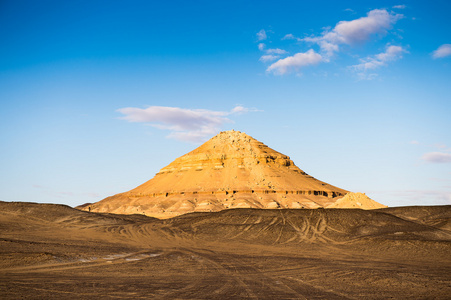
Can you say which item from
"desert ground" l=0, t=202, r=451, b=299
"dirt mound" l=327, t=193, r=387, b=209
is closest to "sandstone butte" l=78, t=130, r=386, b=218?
"dirt mound" l=327, t=193, r=387, b=209

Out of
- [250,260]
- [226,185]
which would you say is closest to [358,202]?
[250,260]

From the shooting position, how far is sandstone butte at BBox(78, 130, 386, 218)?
9994 centimetres

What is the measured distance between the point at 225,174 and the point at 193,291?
4325 inches

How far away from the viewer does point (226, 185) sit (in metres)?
115

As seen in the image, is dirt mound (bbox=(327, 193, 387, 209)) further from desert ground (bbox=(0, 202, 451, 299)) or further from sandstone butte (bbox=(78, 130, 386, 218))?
sandstone butte (bbox=(78, 130, 386, 218))

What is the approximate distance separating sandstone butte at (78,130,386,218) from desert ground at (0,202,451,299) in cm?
5290

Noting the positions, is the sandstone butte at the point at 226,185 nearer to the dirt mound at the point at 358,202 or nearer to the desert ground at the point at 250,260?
the dirt mound at the point at 358,202

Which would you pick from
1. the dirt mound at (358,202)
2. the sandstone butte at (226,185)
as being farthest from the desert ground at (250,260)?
the sandstone butte at (226,185)

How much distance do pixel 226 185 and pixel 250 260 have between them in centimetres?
9335

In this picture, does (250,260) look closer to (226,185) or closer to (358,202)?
(358,202)

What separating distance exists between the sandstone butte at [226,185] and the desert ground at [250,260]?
52.9 m

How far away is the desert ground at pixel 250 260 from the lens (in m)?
13.4

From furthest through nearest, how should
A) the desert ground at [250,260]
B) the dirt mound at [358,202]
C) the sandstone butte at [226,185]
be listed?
the sandstone butte at [226,185] < the dirt mound at [358,202] < the desert ground at [250,260]

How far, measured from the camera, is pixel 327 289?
13844 millimetres
